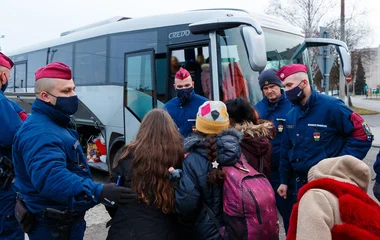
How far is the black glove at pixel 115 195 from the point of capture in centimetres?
227

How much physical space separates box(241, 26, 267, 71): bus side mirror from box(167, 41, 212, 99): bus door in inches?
37.7

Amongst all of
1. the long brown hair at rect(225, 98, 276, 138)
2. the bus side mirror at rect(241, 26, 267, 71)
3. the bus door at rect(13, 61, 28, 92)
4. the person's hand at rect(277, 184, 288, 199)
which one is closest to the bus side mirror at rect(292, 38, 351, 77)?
the bus side mirror at rect(241, 26, 267, 71)

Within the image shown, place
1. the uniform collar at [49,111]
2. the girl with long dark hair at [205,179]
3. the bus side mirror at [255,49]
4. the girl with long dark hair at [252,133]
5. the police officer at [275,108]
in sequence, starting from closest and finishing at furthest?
the girl with long dark hair at [205,179]
the uniform collar at [49,111]
the girl with long dark hair at [252,133]
the police officer at [275,108]
the bus side mirror at [255,49]

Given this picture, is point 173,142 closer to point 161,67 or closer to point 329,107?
point 329,107

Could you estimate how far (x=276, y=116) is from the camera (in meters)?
4.22

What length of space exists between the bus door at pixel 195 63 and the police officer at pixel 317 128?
242 cm

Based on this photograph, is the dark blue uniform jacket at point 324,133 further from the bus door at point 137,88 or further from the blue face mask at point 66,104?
the bus door at point 137,88

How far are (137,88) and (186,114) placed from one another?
2.34 m

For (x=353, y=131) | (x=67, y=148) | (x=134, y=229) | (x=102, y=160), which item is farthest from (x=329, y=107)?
(x=102, y=160)

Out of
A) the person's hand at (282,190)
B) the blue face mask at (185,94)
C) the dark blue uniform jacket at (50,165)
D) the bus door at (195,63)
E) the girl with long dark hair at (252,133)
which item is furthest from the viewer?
the bus door at (195,63)

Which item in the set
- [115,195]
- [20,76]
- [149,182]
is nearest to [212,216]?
[149,182]

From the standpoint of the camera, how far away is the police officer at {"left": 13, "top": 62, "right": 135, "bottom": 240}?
2246 millimetres

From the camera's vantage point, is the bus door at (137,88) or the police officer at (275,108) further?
the bus door at (137,88)

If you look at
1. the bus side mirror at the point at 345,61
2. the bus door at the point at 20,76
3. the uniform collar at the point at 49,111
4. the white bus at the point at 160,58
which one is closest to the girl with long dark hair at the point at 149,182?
the uniform collar at the point at 49,111
